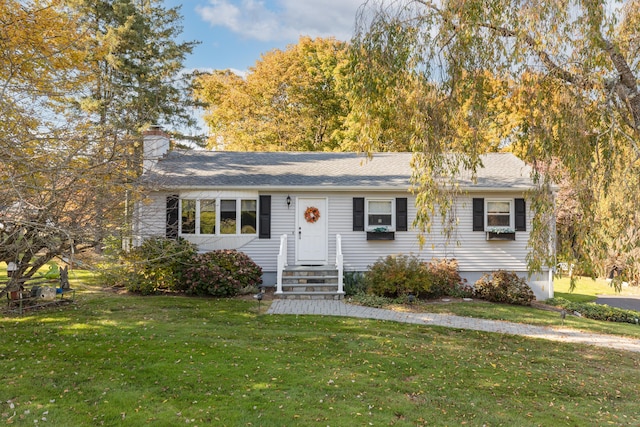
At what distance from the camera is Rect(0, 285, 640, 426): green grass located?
4305mm

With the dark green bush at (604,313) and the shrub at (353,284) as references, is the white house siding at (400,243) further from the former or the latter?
the dark green bush at (604,313)

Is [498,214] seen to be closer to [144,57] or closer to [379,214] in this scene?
[379,214]

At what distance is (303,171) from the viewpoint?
13523mm

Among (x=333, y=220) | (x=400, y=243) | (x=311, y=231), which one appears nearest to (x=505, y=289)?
(x=400, y=243)

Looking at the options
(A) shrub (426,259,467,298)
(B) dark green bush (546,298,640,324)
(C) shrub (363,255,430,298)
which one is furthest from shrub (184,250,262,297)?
(B) dark green bush (546,298,640,324)

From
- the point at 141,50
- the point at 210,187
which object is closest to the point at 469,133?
the point at 210,187

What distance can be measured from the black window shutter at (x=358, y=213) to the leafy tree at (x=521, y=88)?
247 inches

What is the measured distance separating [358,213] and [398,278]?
252 cm

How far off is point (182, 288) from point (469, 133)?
27.1 ft

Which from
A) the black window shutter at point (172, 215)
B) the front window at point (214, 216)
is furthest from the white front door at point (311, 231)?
the black window shutter at point (172, 215)

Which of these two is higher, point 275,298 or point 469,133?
point 469,133

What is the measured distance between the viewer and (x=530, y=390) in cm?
523

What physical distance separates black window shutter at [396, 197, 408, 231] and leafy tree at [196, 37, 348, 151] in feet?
39.4

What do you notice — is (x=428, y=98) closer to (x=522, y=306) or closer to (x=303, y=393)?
(x=303, y=393)
